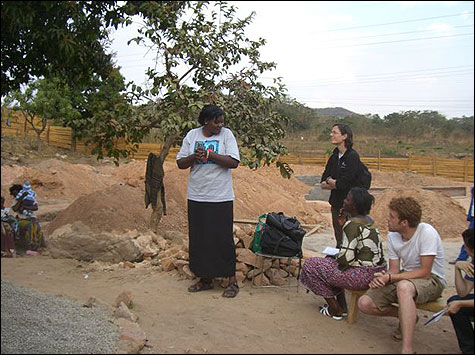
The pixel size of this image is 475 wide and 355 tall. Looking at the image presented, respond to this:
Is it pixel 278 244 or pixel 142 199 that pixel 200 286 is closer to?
pixel 278 244

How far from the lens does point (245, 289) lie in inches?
181

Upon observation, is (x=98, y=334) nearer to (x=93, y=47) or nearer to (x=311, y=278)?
(x=311, y=278)

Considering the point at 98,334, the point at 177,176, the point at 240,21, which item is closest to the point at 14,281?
the point at 98,334

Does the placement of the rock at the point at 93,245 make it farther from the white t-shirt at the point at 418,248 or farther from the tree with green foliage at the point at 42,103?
the white t-shirt at the point at 418,248

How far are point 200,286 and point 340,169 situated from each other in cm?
168

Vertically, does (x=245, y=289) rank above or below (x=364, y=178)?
below

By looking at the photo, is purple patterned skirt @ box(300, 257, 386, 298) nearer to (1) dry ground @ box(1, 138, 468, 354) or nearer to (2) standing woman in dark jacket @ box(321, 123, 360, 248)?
(1) dry ground @ box(1, 138, 468, 354)

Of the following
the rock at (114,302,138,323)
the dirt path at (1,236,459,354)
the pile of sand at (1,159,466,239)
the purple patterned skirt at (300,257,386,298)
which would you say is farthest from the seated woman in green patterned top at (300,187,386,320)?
the pile of sand at (1,159,466,239)

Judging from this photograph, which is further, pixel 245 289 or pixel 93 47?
pixel 245 289

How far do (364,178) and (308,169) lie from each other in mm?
17786

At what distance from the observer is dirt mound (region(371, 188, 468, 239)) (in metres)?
9.88

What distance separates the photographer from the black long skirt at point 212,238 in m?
4.34

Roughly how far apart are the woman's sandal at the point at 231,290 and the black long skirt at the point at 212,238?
0.10 meters

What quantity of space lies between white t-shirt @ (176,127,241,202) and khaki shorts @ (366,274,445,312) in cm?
155
